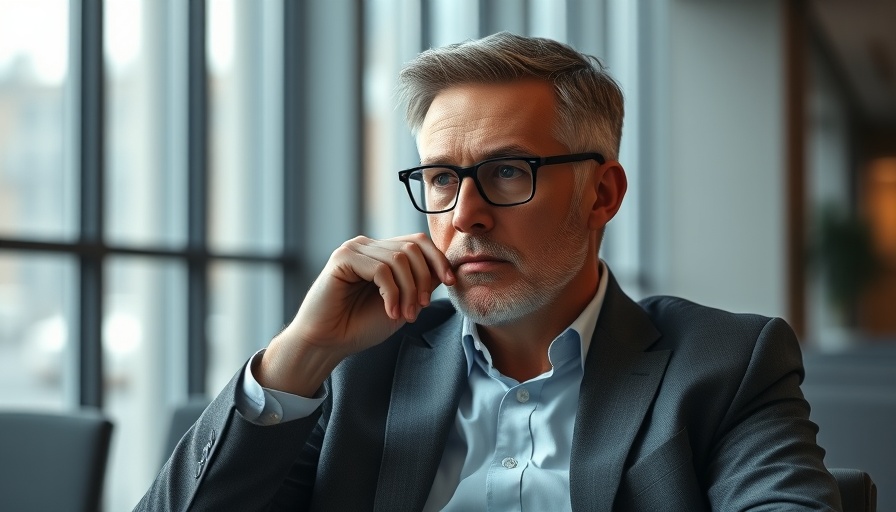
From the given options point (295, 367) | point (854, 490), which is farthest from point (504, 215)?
point (854, 490)

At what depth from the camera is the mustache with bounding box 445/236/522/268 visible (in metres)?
1.76

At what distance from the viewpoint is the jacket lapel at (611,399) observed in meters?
1.67

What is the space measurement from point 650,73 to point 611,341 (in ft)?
22.8

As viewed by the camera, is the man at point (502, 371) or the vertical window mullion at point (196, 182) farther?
the vertical window mullion at point (196, 182)

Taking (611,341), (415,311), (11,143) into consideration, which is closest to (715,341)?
(611,341)

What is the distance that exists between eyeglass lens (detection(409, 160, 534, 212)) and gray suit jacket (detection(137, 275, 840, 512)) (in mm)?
281

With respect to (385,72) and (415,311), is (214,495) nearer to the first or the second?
(415,311)

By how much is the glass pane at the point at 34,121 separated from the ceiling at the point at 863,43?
7.44 metres


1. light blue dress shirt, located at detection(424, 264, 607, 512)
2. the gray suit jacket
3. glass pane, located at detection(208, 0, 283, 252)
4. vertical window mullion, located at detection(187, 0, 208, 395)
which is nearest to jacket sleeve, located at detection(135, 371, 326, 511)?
the gray suit jacket

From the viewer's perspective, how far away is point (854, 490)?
5.60ft

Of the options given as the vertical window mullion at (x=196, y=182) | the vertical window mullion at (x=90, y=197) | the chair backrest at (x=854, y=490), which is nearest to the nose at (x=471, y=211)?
the chair backrest at (x=854, y=490)

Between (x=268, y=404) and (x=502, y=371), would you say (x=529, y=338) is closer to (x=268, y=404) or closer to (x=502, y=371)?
(x=502, y=371)

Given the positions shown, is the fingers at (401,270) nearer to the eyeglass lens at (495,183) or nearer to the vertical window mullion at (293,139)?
the eyeglass lens at (495,183)

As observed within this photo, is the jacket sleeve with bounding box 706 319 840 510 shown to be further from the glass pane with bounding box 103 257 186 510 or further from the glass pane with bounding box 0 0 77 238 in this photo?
the glass pane with bounding box 103 257 186 510
